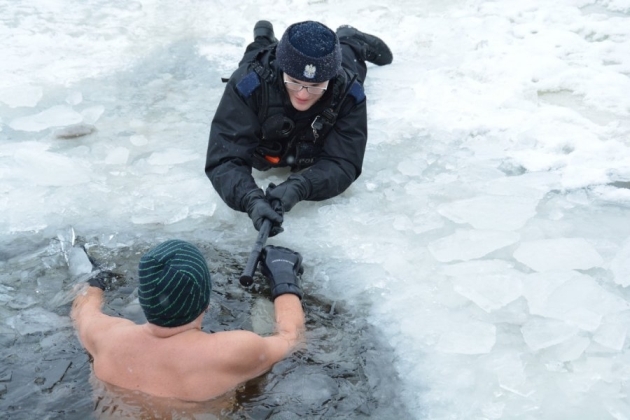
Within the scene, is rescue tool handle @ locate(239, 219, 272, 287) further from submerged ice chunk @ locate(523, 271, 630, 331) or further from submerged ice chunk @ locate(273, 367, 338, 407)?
submerged ice chunk @ locate(523, 271, 630, 331)

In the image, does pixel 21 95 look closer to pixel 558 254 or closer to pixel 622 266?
pixel 558 254

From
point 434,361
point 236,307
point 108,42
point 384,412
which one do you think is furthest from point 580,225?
point 108,42

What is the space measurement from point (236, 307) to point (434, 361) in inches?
43.6

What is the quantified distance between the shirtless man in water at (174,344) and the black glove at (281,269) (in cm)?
48

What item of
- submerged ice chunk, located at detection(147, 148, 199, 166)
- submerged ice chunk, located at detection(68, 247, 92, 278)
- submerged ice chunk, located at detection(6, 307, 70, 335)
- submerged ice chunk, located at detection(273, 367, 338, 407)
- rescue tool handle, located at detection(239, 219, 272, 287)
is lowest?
submerged ice chunk, located at detection(273, 367, 338, 407)

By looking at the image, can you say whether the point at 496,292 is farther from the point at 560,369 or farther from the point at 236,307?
the point at 236,307

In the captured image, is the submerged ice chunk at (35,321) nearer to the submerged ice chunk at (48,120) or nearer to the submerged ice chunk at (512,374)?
the submerged ice chunk at (48,120)

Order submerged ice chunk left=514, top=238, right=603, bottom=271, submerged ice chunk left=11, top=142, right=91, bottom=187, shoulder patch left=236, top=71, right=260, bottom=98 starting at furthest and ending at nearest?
1. submerged ice chunk left=11, top=142, right=91, bottom=187
2. shoulder patch left=236, top=71, right=260, bottom=98
3. submerged ice chunk left=514, top=238, right=603, bottom=271

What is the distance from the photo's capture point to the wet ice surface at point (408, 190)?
11.2ft

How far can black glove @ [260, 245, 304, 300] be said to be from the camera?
375 centimetres

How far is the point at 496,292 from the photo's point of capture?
12.4ft

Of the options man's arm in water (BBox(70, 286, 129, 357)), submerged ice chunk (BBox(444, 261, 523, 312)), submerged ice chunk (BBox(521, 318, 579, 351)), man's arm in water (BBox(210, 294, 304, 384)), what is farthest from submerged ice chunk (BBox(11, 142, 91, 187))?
submerged ice chunk (BBox(521, 318, 579, 351))

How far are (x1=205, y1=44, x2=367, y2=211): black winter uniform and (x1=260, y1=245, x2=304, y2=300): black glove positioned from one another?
16.3 inches

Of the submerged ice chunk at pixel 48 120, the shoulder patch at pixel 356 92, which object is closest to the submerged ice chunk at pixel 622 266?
the shoulder patch at pixel 356 92
